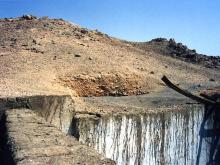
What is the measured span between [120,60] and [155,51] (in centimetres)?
436

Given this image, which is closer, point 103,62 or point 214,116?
point 214,116

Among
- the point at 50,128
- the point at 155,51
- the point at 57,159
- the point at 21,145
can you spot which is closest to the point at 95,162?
the point at 57,159

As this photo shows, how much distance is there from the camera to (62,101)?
6.51 meters

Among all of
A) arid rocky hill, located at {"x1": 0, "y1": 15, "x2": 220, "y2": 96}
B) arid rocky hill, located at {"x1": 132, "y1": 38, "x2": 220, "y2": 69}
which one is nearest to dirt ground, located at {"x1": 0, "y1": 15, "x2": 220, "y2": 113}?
arid rocky hill, located at {"x1": 0, "y1": 15, "x2": 220, "y2": 96}

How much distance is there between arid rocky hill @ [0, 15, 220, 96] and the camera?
32.5ft

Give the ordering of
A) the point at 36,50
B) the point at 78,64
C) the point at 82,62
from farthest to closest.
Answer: the point at 36,50 < the point at 82,62 < the point at 78,64

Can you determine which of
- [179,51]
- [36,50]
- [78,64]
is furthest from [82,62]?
[179,51]

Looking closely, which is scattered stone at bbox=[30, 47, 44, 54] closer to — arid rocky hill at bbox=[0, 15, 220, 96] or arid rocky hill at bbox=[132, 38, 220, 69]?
arid rocky hill at bbox=[0, 15, 220, 96]

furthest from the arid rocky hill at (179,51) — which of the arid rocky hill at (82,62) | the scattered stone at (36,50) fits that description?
the scattered stone at (36,50)

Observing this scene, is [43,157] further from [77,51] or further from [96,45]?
[96,45]

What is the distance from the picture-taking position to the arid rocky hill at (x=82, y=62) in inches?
390

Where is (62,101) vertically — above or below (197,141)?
above

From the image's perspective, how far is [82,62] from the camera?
39.5 ft

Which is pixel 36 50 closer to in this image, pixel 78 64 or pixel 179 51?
pixel 78 64
